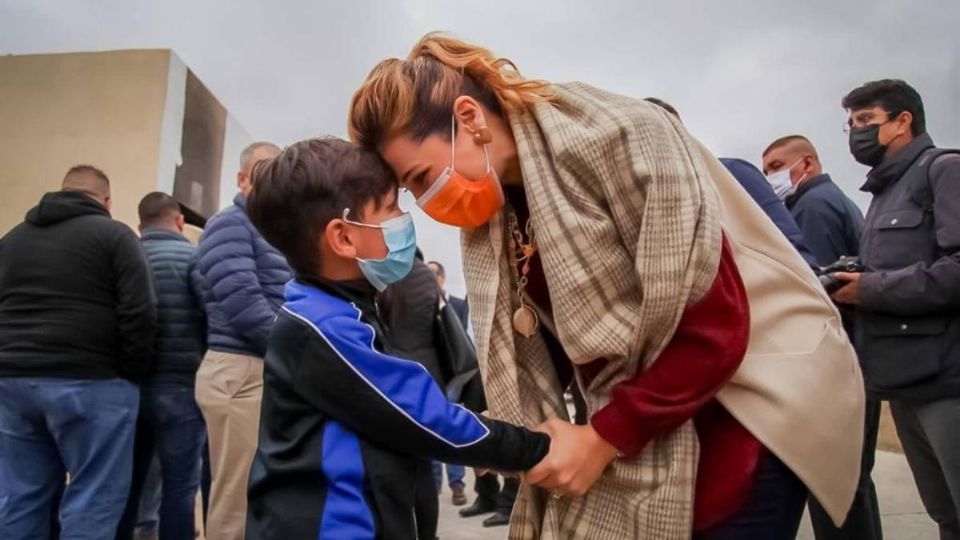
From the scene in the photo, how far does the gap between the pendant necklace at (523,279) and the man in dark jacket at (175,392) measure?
216cm

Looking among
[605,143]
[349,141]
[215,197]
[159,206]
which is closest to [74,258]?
[159,206]

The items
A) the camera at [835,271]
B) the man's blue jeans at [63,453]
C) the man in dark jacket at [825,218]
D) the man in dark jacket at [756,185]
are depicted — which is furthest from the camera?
the man in dark jacket at [825,218]

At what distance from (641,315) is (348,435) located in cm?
54

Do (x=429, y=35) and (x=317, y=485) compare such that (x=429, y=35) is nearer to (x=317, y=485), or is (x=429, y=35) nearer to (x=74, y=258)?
(x=317, y=485)

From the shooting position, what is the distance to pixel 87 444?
2.54 m

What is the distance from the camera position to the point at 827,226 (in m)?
2.63

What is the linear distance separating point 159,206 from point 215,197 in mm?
6249

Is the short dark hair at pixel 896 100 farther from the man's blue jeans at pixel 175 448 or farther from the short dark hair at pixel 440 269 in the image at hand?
the short dark hair at pixel 440 269

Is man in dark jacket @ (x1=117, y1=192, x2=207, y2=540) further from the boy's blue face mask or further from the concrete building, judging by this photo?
the concrete building

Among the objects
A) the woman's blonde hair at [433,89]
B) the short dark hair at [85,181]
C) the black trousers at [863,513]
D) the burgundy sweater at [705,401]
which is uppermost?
the woman's blonde hair at [433,89]

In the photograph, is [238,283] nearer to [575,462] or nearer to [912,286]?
[575,462]

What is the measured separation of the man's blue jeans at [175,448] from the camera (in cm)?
289

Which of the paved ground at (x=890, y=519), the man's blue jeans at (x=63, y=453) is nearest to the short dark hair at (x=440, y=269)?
the paved ground at (x=890, y=519)

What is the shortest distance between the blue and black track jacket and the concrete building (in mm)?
7192
